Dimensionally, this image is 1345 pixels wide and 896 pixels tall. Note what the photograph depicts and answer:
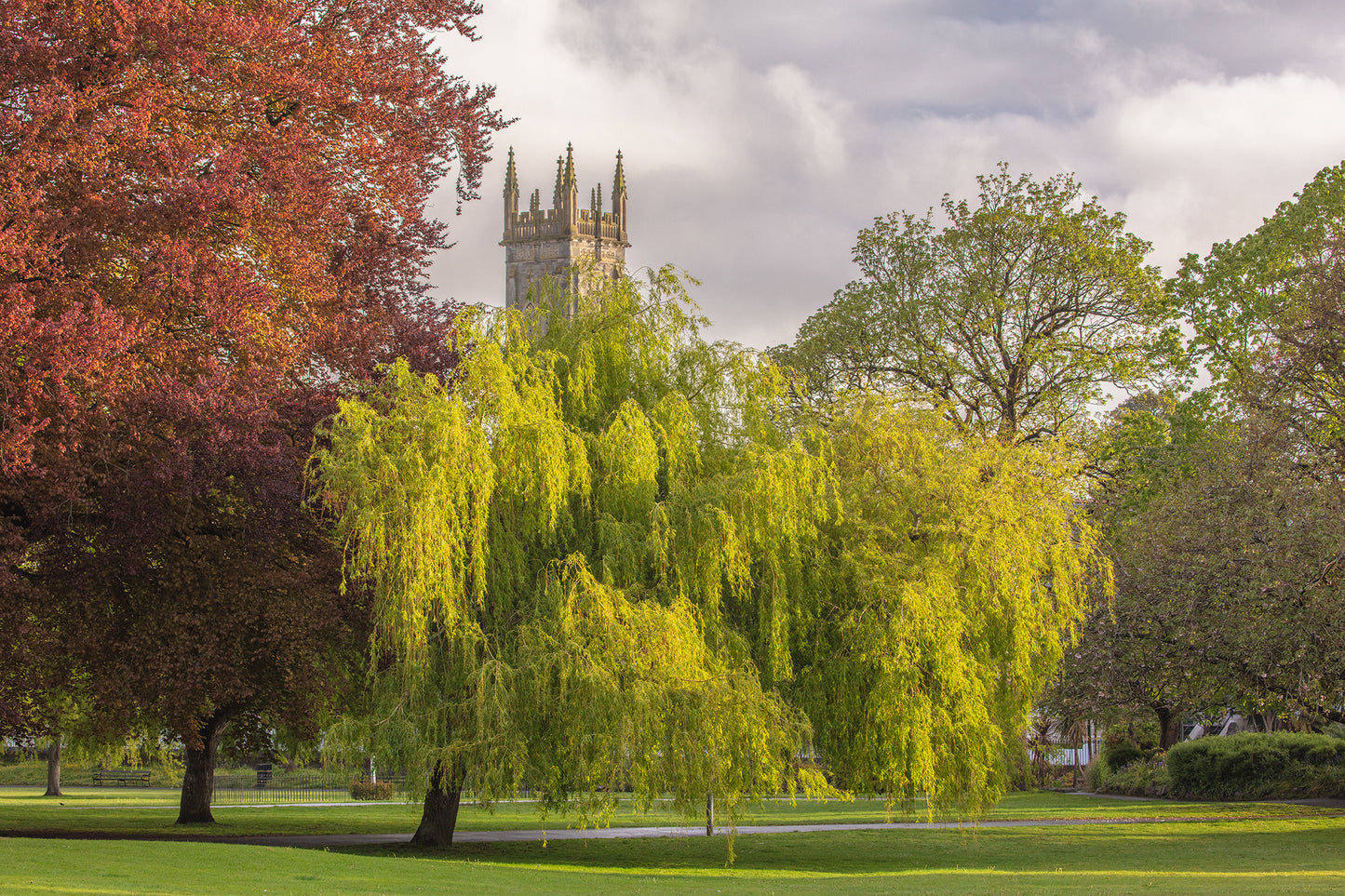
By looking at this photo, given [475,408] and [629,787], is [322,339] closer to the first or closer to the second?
[475,408]

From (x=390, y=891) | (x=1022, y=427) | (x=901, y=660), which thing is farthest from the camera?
(x=1022, y=427)

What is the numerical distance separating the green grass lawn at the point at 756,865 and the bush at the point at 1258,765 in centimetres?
1169

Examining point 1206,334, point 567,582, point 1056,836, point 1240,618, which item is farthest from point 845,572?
point 1206,334

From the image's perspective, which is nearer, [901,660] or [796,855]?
[901,660]

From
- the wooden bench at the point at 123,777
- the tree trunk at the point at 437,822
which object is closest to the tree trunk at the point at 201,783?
the tree trunk at the point at 437,822

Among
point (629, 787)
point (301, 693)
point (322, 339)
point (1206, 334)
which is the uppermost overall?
point (1206, 334)

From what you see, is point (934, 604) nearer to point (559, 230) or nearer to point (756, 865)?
point (756, 865)

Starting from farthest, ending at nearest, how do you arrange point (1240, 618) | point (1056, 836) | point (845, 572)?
point (1056, 836) → point (1240, 618) → point (845, 572)

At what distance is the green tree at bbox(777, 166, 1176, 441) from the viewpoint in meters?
37.8

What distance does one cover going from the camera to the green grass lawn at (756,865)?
51.5ft

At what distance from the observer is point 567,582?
783 inches

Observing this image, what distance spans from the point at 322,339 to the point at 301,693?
614 cm

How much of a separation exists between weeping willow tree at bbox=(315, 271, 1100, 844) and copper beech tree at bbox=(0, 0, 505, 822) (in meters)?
1.92

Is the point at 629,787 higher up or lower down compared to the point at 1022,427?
lower down
